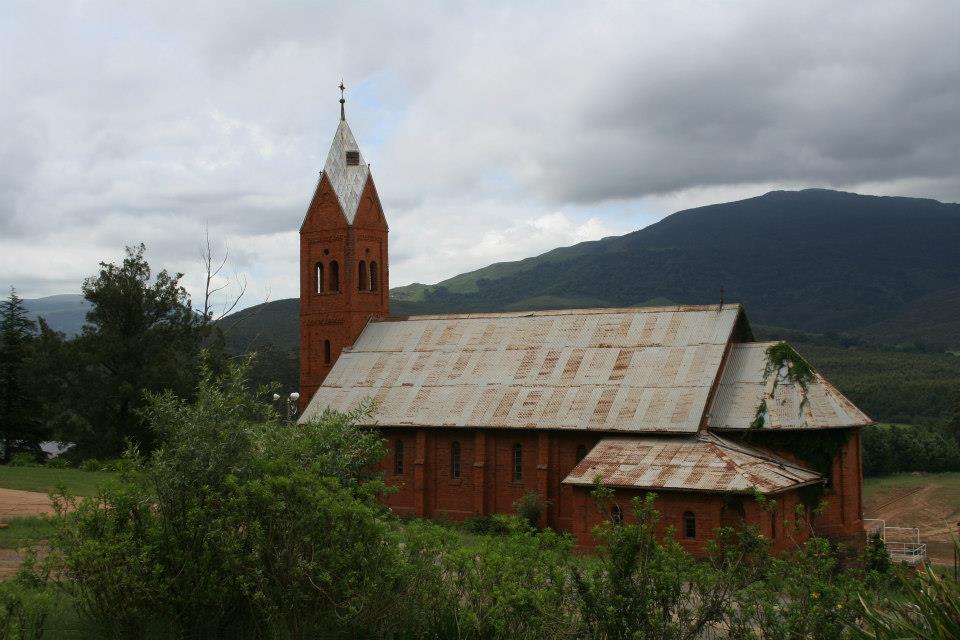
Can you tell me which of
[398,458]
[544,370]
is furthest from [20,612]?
[398,458]

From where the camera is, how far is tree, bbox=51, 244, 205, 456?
51.3 meters

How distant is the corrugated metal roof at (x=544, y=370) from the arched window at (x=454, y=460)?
4.01ft

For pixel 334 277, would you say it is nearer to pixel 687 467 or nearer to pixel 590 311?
pixel 590 311

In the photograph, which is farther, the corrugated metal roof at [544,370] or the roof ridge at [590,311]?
the roof ridge at [590,311]

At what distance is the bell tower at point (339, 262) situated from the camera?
153 feet

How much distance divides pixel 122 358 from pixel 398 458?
20.4 metres

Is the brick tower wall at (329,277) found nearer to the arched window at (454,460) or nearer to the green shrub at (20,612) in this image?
the arched window at (454,460)

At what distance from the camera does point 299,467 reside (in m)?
15.0

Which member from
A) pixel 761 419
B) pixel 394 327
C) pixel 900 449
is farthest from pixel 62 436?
pixel 900 449

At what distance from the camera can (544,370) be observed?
127 feet

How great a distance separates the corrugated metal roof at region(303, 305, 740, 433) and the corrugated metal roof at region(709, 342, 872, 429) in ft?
3.66

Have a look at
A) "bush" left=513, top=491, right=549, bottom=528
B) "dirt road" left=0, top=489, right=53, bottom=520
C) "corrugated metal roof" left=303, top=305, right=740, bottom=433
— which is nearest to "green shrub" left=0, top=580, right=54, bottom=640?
"dirt road" left=0, top=489, right=53, bottom=520

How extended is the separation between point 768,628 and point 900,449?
75473 mm

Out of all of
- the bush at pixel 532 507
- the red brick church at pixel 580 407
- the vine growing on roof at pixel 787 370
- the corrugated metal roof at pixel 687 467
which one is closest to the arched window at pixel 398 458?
the red brick church at pixel 580 407
